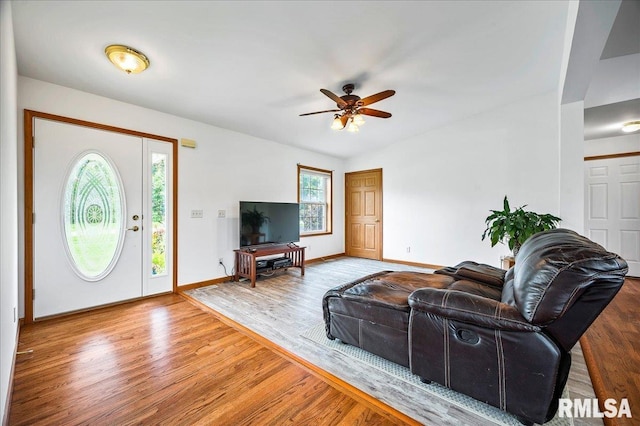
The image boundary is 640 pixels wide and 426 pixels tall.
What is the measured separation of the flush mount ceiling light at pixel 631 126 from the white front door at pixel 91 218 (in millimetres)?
6637

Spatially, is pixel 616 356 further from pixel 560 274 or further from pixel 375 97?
pixel 375 97

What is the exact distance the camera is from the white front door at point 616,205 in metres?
4.25

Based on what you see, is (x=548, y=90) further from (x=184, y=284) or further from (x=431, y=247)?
(x=184, y=284)

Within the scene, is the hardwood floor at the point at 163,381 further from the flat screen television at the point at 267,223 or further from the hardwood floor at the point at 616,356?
the flat screen television at the point at 267,223

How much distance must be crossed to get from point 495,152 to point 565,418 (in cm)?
397

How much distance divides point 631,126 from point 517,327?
15.9 feet

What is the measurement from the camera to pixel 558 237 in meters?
1.49

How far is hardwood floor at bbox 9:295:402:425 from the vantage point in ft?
4.83

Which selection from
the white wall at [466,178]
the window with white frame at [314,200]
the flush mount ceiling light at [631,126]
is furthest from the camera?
the window with white frame at [314,200]

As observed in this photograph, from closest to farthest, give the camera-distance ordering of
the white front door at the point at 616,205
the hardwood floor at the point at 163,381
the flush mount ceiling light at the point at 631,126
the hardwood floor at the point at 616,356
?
1. the hardwood floor at the point at 163,381
2. the hardwood floor at the point at 616,356
3. the flush mount ceiling light at the point at 631,126
4. the white front door at the point at 616,205

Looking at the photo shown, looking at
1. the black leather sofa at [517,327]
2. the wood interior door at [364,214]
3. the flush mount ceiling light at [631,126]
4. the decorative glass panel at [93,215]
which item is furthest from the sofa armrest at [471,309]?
the flush mount ceiling light at [631,126]

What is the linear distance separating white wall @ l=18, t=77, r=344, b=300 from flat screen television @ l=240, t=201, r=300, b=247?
30cm

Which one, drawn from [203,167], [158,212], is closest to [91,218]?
[158,212]

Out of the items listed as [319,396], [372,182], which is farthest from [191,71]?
[372,182]
